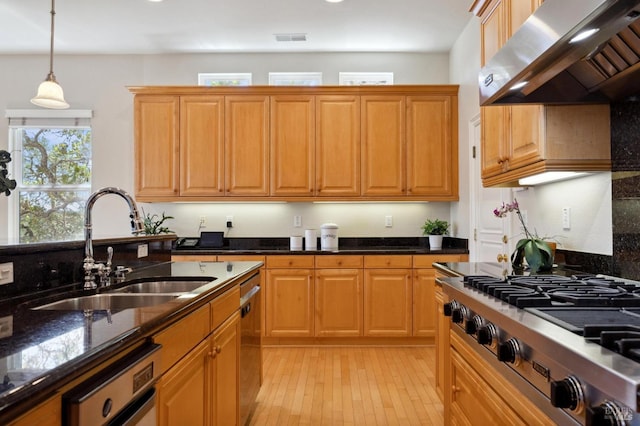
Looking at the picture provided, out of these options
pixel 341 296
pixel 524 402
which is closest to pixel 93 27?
pixel 341 296

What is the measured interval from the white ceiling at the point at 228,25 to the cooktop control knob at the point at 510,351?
3249mm

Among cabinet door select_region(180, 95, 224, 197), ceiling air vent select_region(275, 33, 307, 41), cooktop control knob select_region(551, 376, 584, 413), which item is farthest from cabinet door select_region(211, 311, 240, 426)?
ceiling air vent select_region(275, 33, 307, 41)

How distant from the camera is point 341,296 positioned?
13.4 feet

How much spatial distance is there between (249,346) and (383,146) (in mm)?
2582

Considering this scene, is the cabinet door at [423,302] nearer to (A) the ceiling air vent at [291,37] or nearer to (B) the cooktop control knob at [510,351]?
(A) the ceiling air vent at [291,37]

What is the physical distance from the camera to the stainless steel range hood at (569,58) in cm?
119

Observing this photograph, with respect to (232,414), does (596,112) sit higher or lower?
higher

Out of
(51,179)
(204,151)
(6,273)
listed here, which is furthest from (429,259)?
(51,179)

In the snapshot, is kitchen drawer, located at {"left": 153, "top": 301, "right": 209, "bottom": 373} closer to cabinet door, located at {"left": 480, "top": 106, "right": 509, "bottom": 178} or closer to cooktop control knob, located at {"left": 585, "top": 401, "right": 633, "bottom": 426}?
cooktop control knob, located at {"left": 585, "top": 401, "right": 633, "bottom": 426}

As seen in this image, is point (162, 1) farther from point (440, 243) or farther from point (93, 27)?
point (440, 243)

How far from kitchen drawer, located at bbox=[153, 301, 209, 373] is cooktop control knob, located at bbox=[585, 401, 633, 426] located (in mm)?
1038

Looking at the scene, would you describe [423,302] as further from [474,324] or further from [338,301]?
[474,324]

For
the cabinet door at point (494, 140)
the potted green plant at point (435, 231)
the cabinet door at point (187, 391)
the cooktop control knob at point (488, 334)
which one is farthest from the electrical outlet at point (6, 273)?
the potted green plant at point (435, 231)

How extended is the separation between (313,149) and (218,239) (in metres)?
1.37
